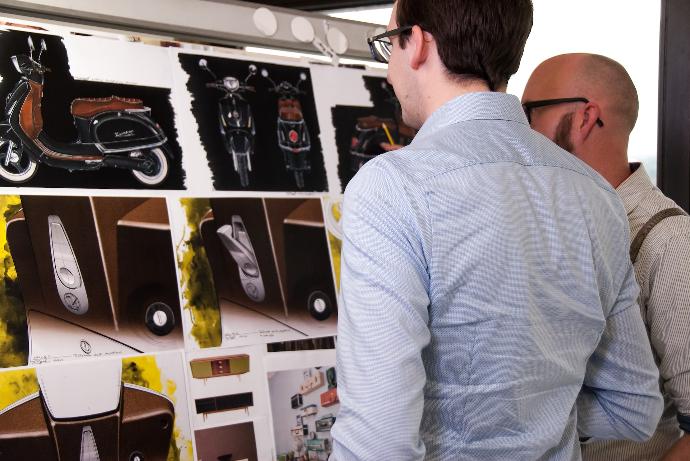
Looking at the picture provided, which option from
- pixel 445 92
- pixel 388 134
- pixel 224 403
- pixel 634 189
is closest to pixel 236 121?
pixel 388 134

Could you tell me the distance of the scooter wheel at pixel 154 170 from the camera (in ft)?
4.66

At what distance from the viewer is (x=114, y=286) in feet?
4.49

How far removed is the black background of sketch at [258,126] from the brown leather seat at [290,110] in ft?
0.04

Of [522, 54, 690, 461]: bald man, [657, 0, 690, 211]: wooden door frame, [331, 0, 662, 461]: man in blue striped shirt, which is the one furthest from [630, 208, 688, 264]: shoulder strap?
[657, 0, 690, 211]: wooden door frame

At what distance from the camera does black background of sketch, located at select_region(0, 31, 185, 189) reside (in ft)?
4.28

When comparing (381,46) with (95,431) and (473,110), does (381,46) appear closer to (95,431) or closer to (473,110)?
(473,110)

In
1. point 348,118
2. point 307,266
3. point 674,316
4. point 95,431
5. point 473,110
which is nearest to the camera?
point 473,110

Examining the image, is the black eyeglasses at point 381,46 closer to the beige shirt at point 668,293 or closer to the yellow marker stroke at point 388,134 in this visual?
the beige shirt at point 668,293

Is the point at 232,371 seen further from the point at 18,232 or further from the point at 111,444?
the point at 18,232

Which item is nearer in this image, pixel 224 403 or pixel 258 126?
pixel 224 403

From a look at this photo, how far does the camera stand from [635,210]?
50.8 inches

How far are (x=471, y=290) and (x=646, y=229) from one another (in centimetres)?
57

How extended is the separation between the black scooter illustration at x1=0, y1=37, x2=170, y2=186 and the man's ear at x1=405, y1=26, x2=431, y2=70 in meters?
0.70

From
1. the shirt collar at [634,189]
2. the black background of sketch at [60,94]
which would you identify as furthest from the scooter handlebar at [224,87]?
the shirt collar at [634,189]
